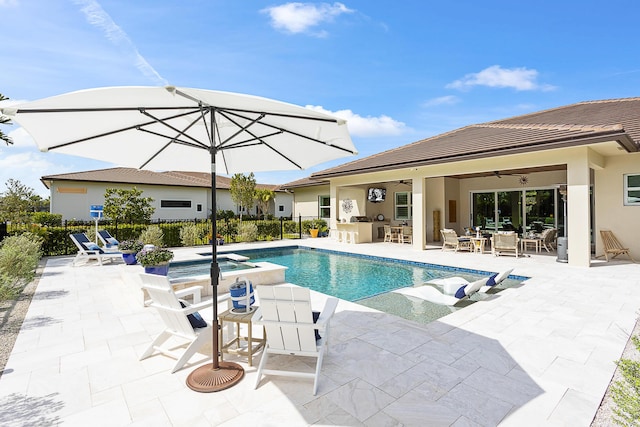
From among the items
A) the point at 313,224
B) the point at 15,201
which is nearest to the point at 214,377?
the point at 15,201

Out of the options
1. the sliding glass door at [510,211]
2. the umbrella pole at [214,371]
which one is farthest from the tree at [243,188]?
the umbrella pole at [214,371]

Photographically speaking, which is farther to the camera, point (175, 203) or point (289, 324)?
point (175, 203)

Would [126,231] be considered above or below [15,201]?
below

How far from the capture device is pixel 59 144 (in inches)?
130

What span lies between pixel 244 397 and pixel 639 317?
5.91 metres

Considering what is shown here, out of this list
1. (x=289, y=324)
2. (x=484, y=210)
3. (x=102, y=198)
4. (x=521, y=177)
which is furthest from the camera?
(x=102, y=198)

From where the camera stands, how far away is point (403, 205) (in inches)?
671

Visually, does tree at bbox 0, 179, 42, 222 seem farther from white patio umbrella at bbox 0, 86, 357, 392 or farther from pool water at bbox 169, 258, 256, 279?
white patio umbrella at bbox 0, 86, 357, 392

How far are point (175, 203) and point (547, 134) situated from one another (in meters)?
22.5

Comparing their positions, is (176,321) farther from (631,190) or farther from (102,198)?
(102,198)

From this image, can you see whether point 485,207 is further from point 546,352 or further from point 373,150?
point 546,352

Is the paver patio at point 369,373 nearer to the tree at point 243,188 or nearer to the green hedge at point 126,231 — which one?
the green hedge at point 126,231

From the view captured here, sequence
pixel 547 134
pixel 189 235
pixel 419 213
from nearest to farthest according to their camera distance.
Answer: pixel 547 134, pixel 419 213, pixel 189 235

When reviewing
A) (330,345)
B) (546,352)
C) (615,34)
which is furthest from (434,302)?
(615,34)
